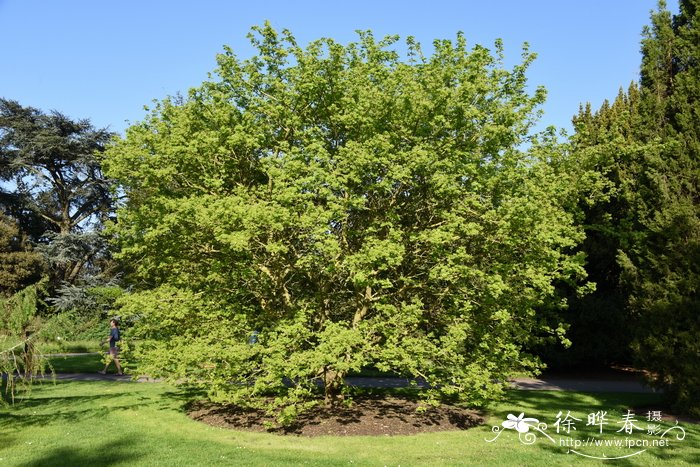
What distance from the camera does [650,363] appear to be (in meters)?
12.5

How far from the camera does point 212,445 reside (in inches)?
351

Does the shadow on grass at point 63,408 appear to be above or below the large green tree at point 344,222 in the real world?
below

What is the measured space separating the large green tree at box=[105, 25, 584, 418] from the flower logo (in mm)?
1157

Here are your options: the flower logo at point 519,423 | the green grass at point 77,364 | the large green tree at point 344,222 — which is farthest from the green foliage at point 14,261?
the flower logo at point 519,423

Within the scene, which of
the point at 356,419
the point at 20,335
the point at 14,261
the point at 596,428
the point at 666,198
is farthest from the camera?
the point at 14,261

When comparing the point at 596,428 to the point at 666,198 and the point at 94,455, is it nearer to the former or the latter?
the point at 666,198

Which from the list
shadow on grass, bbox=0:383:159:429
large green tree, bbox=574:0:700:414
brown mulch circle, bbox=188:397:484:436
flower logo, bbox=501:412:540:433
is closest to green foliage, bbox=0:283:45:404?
shadow on grass, bbox=0:383:159:429

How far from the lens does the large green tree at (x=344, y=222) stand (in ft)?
29.9

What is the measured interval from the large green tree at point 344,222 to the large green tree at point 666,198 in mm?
2989

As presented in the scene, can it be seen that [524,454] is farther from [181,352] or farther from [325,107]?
[325,107]

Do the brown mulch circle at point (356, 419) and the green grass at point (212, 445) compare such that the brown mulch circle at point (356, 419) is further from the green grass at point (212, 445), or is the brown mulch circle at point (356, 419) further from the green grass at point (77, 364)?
the green grass at point (77, 364)

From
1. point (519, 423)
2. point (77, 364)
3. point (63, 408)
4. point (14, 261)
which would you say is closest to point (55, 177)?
point (14, 261)

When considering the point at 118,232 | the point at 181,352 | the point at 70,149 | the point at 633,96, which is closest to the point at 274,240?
the point at 181,352

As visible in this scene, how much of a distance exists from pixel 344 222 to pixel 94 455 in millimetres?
5653
